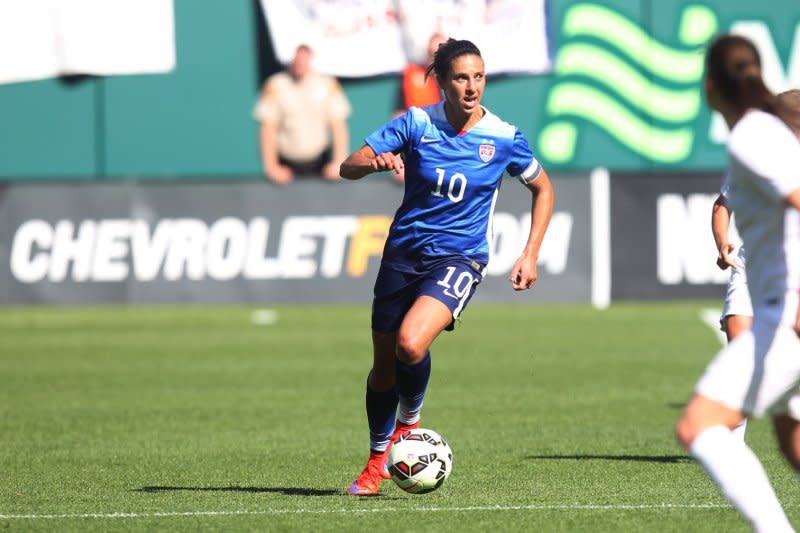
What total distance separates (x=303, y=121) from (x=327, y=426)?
Result: 1247 centimetres

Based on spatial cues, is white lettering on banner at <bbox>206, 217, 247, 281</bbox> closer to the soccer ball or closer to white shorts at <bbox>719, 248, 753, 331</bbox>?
white shorts at <bbox>719, 248, 753, 331</bbox>

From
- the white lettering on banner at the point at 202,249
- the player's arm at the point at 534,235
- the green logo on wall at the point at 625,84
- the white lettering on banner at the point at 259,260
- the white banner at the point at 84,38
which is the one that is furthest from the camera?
the green logo on wall at the point at 625,84

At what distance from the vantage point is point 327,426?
11.1m

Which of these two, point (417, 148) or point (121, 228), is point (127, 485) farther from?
point (121, 228)

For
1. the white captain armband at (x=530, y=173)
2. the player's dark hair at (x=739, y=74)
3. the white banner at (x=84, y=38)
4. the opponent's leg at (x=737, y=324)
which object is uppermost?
the player's dark hair at (x=739, y=74)

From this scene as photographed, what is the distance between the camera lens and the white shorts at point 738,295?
872cm

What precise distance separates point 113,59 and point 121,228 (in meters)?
5.84

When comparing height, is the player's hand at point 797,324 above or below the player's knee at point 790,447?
above

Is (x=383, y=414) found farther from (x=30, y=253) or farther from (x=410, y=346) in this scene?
(x=30, y=253)

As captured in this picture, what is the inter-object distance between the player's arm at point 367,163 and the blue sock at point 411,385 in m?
0.97

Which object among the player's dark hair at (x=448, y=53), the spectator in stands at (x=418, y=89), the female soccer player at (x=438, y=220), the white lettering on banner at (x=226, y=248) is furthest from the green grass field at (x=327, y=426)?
the spectator in stands at (x=418, y=89)

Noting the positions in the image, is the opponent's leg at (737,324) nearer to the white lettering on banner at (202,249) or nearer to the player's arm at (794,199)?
the player's arm at (794,199)

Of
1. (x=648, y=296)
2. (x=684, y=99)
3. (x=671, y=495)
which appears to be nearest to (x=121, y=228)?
(x=648, y=296)

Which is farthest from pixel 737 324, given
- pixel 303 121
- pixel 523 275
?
pixel 303 121
